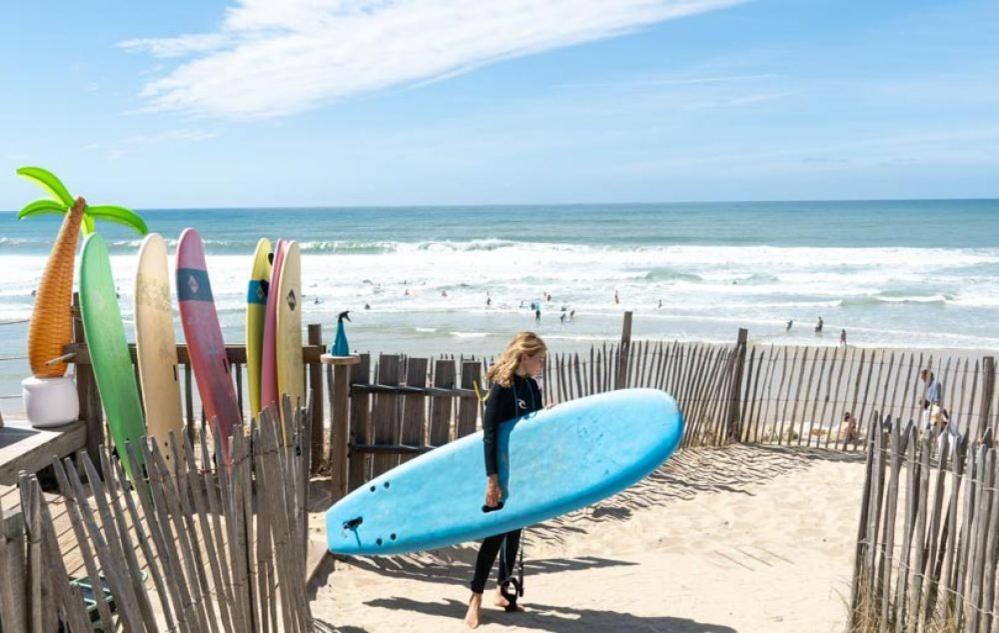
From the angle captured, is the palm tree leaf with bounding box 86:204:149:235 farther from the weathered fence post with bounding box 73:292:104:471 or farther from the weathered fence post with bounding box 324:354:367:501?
the weathered fence post with bounding box 324:354:367:501

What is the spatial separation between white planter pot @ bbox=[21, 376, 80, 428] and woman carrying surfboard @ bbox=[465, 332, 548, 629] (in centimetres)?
361

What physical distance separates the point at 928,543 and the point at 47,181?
21.4 ft

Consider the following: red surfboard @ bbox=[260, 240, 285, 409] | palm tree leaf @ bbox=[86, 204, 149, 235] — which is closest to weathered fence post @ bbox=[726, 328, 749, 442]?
Result: red surfboard @ bbox=[260, 240, 285, 409]

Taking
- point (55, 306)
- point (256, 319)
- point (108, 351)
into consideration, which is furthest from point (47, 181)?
point (256, 319)

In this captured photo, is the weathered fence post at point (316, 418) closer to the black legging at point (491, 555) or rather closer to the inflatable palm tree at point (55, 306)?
the inflatable palm tree at point (55, 306)

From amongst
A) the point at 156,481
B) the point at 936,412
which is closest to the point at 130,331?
the point at 936,412

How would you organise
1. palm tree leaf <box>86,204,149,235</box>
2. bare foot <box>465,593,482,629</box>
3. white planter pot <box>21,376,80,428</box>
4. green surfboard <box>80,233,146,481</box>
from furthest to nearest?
palm tree leaf <box>86,204,149,235</box>
white planter pot <box>21,376,80,428</box>
green surfboard <box>80,233,146,481</box>
bare foot <box>465,593,482,629</box>

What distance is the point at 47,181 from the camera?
6949 mm

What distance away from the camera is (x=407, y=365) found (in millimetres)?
6242

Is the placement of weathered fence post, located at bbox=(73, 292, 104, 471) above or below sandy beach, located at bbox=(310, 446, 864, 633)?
above

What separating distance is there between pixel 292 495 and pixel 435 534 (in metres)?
1.07

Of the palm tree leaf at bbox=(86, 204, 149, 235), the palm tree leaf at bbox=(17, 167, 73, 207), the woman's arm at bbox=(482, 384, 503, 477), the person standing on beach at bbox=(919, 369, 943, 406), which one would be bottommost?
the person standing on beach at bbox=(919, 369, 943, 406)

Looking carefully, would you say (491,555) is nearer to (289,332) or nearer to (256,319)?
(289,332)

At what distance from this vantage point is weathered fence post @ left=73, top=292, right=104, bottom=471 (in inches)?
256
